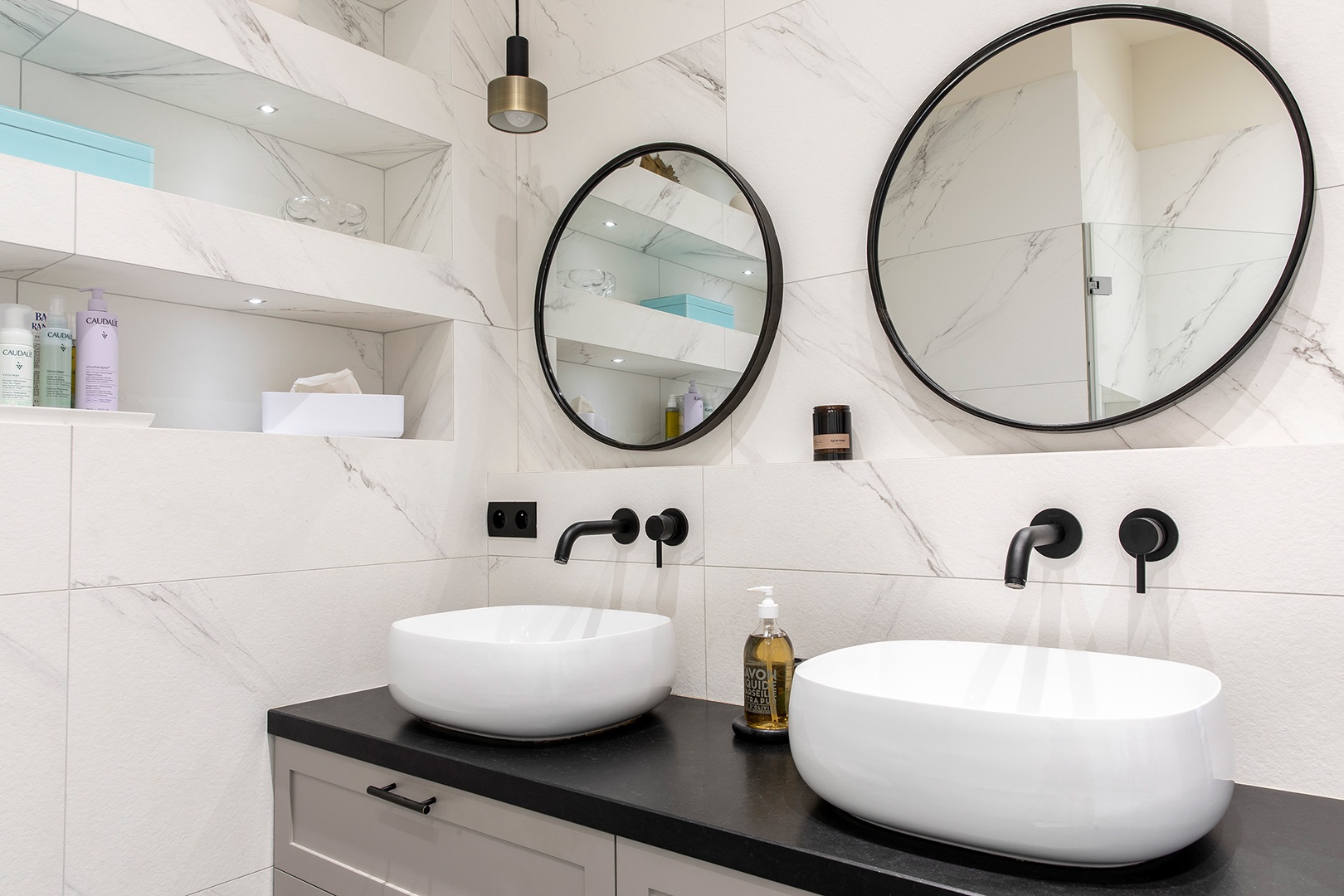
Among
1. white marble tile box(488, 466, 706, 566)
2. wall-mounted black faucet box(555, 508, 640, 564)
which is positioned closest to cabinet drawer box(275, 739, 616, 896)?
wall-mounted black faucet box(555, 508, 640, 564)

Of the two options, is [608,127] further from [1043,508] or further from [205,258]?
[1043,508]

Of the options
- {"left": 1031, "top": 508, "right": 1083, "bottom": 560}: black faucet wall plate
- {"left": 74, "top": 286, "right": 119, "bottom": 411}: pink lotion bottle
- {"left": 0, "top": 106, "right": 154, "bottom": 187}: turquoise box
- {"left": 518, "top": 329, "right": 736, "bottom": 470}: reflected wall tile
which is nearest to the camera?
{"left": 1031, "top": 508, "right": 1083, "bottom": 560}: black faucet wall plate

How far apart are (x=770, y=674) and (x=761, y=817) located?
12.0 inches

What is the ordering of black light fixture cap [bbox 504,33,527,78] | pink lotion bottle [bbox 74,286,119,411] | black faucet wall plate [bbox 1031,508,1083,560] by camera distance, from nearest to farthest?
black faucet wall plate [bbox 1031,508,1083,560] < pink lotion bottle [bbox 74,286,119,411] < black light fixture cap [bbox 504,33,527,78]

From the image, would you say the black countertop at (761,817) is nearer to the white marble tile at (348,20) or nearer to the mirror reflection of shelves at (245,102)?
the mirror reflection of shelves at (245,102)

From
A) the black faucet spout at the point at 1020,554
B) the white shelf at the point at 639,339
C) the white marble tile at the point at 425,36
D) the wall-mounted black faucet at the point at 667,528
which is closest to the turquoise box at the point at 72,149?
the white marble tile at the point at 425,36

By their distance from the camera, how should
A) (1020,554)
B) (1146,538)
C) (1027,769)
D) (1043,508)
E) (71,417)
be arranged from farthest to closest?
(71,417), (1043,508), (1146,538), (1020,554), (1027,769)

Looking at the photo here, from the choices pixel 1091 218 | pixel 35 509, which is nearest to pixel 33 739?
pixel 35 509

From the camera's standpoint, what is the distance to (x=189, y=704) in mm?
1402

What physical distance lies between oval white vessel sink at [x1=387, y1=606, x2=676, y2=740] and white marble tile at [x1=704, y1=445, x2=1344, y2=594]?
28 cm

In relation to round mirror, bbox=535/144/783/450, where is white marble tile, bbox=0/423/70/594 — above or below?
below

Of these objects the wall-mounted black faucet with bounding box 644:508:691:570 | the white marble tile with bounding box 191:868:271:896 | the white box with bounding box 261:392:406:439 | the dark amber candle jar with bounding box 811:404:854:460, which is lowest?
the white marble tile with bounding box 191:868:271:896

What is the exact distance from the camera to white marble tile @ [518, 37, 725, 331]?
1.68 m

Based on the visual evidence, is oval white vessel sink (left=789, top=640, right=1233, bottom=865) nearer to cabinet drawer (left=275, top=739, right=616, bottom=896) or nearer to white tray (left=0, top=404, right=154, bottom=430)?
cabinet drawer (left=275, top=739, right=616, bottom=896)
